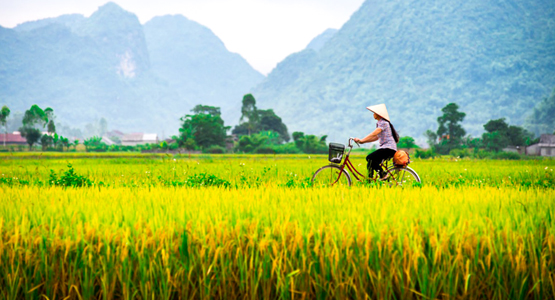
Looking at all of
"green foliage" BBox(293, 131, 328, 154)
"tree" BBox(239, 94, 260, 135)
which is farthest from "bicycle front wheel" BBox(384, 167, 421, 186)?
"tree" BBox(239, 94, 260, 135)

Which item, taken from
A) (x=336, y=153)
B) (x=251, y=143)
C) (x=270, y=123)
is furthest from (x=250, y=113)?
(x=336, y=153)

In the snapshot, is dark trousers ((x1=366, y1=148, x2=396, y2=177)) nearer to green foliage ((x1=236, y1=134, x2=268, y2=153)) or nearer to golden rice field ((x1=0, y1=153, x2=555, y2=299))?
golden rice field ((x1=0, y1=153, x2=555, y2=299))

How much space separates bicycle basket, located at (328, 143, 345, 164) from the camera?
28.9 ft

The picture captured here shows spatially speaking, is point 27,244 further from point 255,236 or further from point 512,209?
point 512,209

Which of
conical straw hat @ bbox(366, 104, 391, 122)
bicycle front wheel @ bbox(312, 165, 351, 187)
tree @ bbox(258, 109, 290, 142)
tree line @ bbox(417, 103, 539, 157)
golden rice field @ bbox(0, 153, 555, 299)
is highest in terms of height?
tree @ bbox(258, 109, 290, 142)

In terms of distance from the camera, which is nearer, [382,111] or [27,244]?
[27,244]

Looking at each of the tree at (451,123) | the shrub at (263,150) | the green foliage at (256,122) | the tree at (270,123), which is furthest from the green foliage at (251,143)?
the tree at (451,123)

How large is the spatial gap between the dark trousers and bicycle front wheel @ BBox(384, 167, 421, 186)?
0.84 ft

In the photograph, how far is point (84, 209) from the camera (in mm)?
5215

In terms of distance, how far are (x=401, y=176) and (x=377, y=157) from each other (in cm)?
78

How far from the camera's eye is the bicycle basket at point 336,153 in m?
8.82

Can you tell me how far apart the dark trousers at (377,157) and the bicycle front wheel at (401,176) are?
256 millimetres

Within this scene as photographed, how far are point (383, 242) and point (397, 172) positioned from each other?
18.7 ft

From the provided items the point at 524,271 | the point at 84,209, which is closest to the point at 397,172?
the point at 524,271
